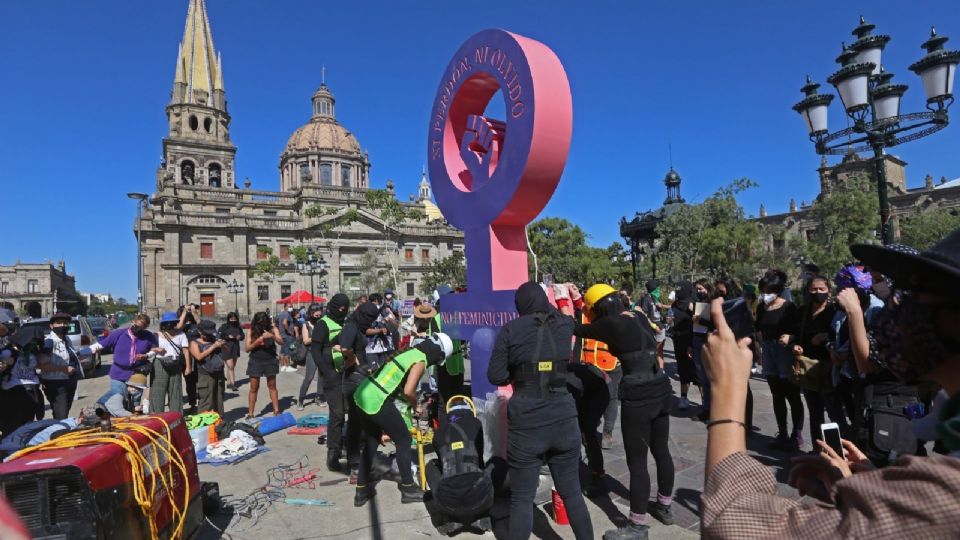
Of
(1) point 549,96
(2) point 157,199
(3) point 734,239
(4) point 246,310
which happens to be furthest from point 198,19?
(1) point 549,96

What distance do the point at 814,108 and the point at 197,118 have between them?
2345 inches

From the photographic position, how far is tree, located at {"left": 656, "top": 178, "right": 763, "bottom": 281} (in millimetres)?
18625

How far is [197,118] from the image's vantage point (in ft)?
172

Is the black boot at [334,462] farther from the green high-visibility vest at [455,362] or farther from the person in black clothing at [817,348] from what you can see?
the person in black clothing at [817,348]

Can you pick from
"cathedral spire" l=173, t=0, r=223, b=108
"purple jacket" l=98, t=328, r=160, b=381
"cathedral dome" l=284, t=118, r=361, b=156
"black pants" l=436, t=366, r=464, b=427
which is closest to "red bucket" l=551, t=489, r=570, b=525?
"black pants" l=436, t=366, r=464, b=427

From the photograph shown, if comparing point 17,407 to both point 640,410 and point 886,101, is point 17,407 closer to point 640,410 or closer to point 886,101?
point 640,410

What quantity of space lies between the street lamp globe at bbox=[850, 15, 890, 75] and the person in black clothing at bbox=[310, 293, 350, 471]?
7.16 meters

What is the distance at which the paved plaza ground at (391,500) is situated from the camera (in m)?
3.68

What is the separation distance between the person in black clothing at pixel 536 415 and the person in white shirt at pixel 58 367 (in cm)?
568

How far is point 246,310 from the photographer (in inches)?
1849

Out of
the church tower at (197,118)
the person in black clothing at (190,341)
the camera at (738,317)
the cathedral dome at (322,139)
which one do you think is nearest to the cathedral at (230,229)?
the church tower at (197,118)

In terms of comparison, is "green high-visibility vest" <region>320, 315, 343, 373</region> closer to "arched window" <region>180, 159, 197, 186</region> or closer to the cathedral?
the cathedral

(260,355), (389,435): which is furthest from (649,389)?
(260,355)

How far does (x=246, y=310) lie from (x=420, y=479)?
4812 cm
